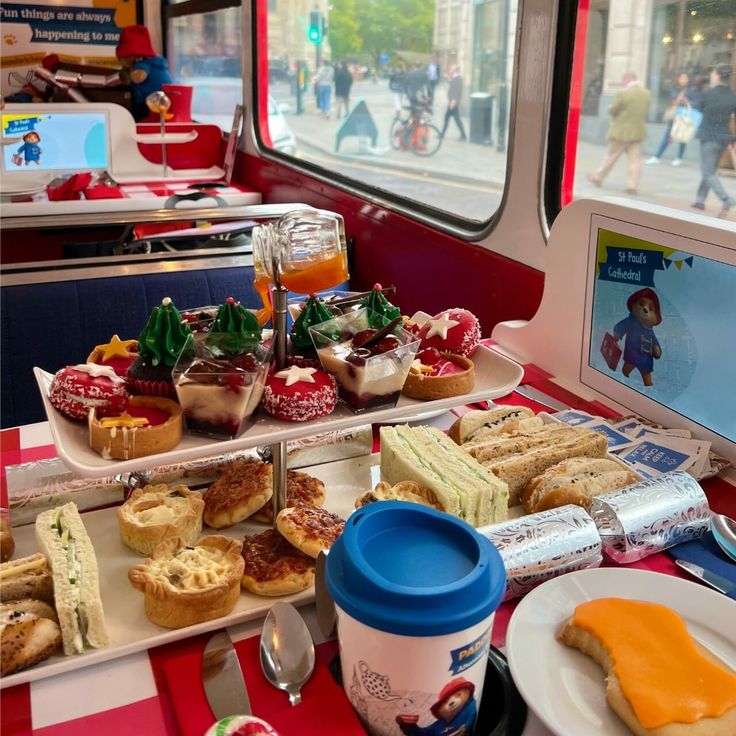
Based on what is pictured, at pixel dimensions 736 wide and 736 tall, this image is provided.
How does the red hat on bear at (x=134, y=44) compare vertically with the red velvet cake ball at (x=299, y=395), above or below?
above

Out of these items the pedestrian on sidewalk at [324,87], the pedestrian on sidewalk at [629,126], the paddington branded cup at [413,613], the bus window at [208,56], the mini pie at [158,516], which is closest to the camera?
the paddington branded cup at [413,613]

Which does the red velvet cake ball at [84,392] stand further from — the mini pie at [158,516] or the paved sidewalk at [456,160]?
the paved sidewalk at [456,160]

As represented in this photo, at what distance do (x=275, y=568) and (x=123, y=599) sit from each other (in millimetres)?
193

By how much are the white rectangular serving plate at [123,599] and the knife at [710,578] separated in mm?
482

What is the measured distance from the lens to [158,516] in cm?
105

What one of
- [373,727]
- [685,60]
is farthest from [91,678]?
[685,60]

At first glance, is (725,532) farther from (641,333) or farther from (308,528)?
(308,528)

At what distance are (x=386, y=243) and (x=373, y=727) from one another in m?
2.17

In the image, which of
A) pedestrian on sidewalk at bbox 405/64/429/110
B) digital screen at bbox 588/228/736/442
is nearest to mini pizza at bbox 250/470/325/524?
digital screen at bbox 588/228/736/442

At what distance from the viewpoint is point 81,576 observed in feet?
2.99

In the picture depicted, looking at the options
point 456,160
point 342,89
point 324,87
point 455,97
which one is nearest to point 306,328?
point 456,160

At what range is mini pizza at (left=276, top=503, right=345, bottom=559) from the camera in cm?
97

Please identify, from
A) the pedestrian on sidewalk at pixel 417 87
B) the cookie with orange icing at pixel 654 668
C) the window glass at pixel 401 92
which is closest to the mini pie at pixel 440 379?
the cookie with orange icing at pixel 654 668

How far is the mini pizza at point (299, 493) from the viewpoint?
1.12m
